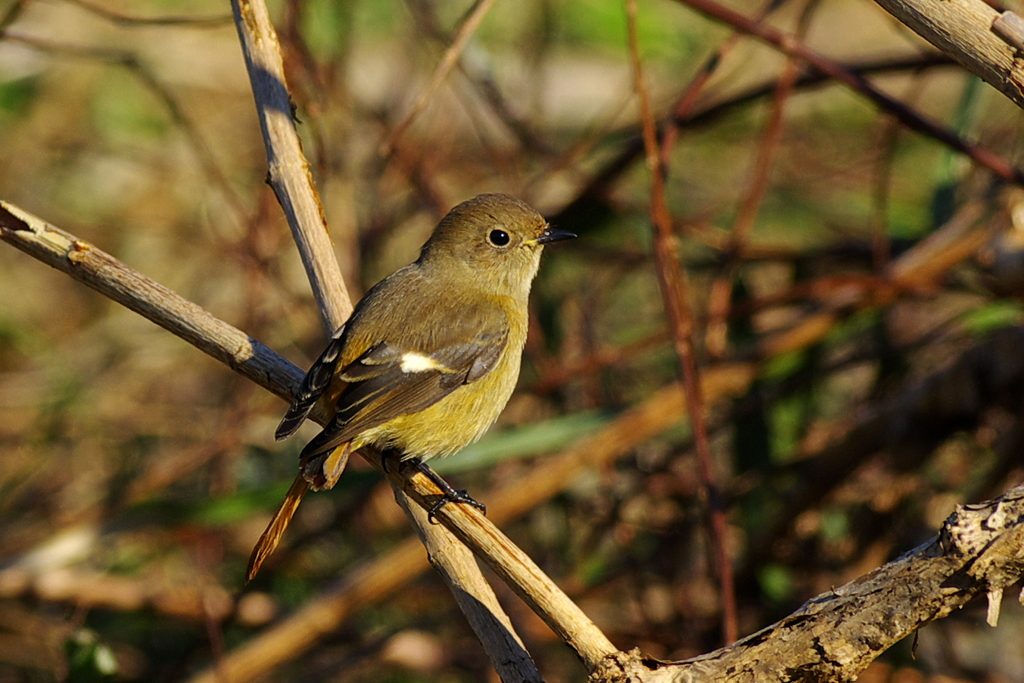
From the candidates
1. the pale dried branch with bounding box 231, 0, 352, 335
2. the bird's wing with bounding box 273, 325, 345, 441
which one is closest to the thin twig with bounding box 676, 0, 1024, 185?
the pale dried branch with bounding box 231, 0, 352, 335

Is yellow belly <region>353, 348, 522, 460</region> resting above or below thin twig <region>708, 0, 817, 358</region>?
below

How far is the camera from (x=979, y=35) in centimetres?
183

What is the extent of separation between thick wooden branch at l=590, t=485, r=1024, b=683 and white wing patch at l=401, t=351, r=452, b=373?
127 centimetres

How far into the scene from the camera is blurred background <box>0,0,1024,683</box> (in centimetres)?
389

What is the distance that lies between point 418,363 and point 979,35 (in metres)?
1.73

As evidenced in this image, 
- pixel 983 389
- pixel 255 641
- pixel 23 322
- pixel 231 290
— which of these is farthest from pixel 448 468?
pixel 23 322

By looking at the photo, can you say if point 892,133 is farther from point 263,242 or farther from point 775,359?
point 263,242

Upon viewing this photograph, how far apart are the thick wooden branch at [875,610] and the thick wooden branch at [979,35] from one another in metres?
0.74

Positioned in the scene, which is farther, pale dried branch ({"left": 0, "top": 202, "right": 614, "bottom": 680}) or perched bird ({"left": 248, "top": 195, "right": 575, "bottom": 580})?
perched bird ({"left": 248, "top": 195, "right": 575, "bottom": 580})

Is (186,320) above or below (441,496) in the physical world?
above

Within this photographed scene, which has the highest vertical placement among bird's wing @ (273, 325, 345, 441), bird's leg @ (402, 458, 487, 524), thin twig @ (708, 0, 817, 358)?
thin twig @ (708, 0, 817, 358)

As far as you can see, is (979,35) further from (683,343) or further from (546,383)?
(546,383)

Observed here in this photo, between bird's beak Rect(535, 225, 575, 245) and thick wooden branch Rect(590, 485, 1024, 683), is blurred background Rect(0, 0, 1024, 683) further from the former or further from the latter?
thick wooden branch Rect(590, 485, 1024, 683)

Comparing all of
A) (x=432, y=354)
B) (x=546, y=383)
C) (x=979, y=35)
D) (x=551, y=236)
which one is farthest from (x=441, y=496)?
(x=546, y=383)
